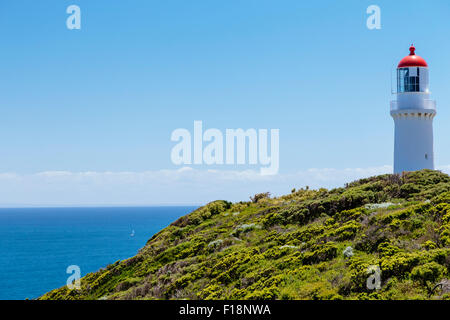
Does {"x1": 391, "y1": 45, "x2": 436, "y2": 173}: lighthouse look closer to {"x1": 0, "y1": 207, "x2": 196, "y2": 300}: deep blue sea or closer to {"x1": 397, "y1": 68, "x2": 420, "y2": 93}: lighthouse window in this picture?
{"x1": 397, "y1": 68, "x2": 420, "y2": 93}: lighthouse window

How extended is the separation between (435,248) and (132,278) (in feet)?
44.4

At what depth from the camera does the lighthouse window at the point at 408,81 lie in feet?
108

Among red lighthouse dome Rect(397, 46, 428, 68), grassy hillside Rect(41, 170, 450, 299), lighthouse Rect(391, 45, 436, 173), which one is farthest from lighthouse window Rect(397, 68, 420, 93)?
grassy hillside Rect(41, 170, 450, 299)

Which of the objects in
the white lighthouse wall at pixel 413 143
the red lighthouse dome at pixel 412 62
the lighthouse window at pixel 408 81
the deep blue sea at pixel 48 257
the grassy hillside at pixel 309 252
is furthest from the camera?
the deep blue sea at pixel 48 257

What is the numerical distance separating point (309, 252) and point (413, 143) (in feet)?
62.2

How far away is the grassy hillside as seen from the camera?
13.3 metres

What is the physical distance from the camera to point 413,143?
3228 centimetres

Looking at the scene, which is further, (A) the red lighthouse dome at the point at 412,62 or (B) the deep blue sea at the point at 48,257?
(B) the deep blue sea at the point at 48,257

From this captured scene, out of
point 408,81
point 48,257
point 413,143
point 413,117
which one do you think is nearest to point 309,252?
point 413,143

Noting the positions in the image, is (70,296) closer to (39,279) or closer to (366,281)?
(366,281)

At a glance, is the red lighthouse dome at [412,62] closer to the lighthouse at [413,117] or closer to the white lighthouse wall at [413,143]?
the lighthouse at [413,117]

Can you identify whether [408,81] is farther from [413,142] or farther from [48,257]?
[48,257]

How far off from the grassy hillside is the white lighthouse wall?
797 centimetres

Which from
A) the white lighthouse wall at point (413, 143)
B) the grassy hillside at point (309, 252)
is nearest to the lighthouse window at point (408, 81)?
the white lighthouse wall at point (413, 143)
